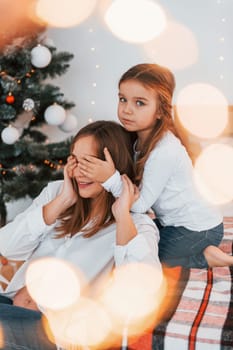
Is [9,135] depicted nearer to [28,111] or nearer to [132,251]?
[28,111]

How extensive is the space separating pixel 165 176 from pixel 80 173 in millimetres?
279

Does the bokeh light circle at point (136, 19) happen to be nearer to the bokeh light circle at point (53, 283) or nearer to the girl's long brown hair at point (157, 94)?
the girl's long brown hair at point (157, 94)

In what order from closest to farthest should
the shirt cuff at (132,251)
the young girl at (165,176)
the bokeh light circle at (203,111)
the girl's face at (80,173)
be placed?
1. the shirt cuff at (132,251)
2. the girl's face at (80,173)
3. the young girl at (165,176)
4. the bokeh light circle at (203,111)

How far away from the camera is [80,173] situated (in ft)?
4.62

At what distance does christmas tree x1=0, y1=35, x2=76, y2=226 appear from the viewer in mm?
2428

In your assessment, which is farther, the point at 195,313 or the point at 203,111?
the point at 203,111

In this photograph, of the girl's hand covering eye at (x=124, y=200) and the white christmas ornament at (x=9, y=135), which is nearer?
the girl's hand covering eye at (x=124, y=200)

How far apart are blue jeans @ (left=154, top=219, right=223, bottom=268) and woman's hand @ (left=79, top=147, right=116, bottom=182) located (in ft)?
1.20

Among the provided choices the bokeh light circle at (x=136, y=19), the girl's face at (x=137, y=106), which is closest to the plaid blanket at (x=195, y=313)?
the girl's face at (x=137, y=106)

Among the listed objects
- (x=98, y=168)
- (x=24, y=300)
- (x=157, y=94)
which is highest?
(x=157, y=94)

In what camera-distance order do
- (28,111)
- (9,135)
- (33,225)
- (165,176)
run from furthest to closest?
(28,111)
(9,135)
(165,176)
(33,225)

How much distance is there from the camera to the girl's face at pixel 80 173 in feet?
4.63

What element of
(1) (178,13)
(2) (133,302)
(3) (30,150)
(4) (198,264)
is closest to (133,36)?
(1) (178,13)

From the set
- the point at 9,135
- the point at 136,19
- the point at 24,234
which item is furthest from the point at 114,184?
the point at 136,19
